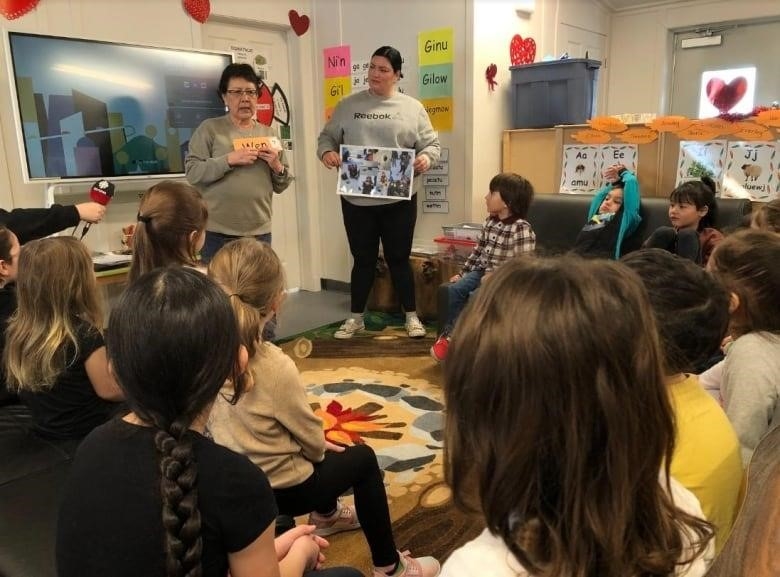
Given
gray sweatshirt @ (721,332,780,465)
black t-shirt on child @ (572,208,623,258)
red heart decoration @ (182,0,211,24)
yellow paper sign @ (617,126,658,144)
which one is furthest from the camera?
red heart decoration @ (182,0,211,24)

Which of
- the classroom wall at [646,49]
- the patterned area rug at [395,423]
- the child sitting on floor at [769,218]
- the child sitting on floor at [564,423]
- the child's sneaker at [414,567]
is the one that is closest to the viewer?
the child sitting on floor at [564,423]

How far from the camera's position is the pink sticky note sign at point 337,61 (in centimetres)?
422

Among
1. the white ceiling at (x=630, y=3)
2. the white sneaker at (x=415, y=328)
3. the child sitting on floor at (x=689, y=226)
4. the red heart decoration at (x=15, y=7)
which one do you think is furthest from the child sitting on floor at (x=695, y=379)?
the white ceiling at (x=630, y=3)

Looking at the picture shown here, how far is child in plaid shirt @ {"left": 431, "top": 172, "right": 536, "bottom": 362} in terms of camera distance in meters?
3.00

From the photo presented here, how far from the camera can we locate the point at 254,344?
1.31 m

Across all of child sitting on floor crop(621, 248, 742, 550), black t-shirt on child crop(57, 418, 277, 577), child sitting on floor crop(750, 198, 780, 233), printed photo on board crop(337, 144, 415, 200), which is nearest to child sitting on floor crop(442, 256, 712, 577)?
child sitting on floor crop(621, 248, 742, 550)

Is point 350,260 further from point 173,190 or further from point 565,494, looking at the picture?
point 565,494

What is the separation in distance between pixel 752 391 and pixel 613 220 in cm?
190

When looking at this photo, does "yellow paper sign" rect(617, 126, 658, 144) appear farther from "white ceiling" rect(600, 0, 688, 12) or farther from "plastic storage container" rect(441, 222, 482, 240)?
"white ceiling" rect(600, 0, 688, 12)

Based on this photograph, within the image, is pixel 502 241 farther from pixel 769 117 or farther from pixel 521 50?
pixel 521 50

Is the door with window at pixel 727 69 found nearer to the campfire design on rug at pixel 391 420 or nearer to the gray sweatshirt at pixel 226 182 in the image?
the campfire design on rug at pixel 391 420

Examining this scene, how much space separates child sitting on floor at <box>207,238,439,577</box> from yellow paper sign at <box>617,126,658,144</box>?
258cm

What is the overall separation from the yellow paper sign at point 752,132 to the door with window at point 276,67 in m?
2.52

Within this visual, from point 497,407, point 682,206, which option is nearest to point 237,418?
point 497,407
